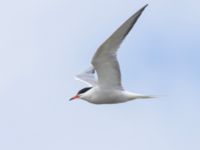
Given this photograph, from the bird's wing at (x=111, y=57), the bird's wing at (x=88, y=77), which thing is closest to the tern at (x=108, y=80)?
the bird's wing at (x=111, y=57)

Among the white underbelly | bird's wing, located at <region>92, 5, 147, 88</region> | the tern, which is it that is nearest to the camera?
bird's wing, located at <region>92, 5, 147, 88</region>

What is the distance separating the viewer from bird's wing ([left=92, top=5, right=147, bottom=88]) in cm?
1516

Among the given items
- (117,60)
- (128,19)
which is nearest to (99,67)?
(117,60)

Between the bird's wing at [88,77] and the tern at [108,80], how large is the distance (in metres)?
0.55

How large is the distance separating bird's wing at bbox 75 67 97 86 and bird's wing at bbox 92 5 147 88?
1.10 m

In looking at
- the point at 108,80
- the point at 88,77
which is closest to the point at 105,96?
the point at 108,80

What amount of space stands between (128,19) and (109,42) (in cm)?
76

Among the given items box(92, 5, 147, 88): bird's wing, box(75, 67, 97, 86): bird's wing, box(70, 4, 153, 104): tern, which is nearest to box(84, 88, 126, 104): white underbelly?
box(70, 4, 153, 104): tern

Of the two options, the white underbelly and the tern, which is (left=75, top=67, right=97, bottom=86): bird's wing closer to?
the tern

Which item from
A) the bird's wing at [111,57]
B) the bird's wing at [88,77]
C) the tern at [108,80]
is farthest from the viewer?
the bird's wing at [88,77]

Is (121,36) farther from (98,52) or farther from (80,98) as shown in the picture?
(80,98)

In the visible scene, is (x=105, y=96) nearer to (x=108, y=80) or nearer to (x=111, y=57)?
(x=108, y=80)

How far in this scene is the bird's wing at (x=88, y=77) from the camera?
18.0 meters

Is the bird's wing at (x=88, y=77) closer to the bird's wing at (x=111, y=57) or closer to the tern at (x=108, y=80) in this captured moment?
the tern at (x=108, y=80)
